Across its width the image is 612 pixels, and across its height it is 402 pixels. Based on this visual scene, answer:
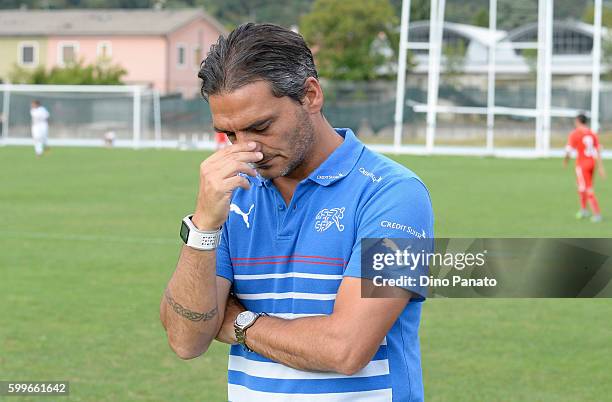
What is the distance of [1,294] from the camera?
460 inches

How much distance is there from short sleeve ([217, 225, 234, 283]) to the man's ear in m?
0.42

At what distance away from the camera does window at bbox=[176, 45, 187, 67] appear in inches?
3127

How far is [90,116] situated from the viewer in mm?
53875

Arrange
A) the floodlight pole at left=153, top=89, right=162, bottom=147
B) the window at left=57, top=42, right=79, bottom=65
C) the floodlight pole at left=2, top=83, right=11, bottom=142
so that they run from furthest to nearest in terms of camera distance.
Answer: the window at left=57, top=42, right=79, bottom=65, the floodlight pole at left=153, top=89, right=162, bottom=147, the floodlight pole at left=2, top=83, right=11, bottom=142

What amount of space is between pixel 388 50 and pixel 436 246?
69.8 m

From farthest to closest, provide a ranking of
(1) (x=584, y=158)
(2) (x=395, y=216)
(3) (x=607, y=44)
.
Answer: (3) (x=607, y=44) → (1) (x=584, y=158) → (2) (x=395, y=216)

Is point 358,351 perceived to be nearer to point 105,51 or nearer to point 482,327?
point 482,327

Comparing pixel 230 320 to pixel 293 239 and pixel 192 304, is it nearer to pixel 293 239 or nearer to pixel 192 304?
pixel 192 304

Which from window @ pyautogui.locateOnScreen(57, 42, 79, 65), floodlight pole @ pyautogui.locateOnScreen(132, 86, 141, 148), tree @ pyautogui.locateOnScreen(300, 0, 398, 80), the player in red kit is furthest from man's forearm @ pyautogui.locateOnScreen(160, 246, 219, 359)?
window @ pyautogui.locateOnScreen(57, 42, 79, 65)

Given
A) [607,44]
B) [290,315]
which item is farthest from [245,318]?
[607,44]

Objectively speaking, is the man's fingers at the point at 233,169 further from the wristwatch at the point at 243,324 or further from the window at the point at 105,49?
the window at the point at 105,49

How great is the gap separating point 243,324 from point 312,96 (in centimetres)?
63

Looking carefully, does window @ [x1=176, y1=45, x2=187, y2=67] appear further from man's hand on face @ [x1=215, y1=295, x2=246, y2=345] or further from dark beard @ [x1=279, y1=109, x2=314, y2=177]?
dark beard @ [x1=279, y1=109, x2=314, y2=177]

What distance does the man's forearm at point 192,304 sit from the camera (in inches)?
122
